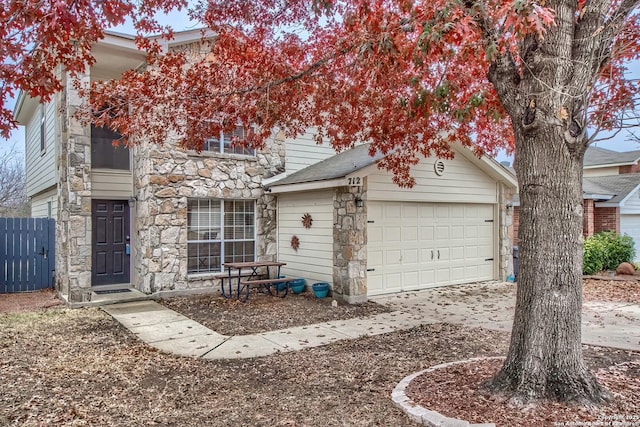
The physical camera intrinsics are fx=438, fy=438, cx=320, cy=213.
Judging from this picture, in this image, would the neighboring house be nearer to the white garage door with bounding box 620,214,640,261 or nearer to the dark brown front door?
the white garage door with bounding box 620,214,640,261

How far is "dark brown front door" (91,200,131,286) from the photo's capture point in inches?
397

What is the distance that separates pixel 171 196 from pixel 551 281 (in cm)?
783

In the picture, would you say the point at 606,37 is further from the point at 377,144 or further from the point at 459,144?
the point at 459,144

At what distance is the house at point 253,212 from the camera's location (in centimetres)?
888

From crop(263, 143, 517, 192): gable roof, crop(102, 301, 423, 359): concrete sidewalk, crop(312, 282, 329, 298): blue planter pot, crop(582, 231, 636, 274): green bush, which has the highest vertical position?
crop(263, 143, 517, 192): gable roof

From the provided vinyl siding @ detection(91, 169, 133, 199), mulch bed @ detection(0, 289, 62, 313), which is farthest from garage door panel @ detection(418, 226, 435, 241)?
mulch bed @ detection(0, 289, 62, 313)

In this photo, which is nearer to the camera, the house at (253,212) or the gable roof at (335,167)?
the house at (253,212)

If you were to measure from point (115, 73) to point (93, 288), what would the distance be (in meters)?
5.04

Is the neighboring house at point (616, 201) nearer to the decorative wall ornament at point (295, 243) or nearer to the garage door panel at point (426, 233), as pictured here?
the garage door panel at point (426, 233)

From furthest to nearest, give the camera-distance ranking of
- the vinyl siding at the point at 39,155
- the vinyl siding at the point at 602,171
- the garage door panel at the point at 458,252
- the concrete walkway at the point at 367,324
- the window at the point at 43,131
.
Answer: the vinyl siding at the point at 602,171
the window at the point at 43,131
the vinyl siding at the point at 39,155
the garage door panel at the point at 458,252
the concrete walkway at the point at 367,324

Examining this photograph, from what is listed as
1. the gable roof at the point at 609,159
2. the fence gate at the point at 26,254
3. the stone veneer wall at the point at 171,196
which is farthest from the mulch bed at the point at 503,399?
the gable roof at the point at 609,159

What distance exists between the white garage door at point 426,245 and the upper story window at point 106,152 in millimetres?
5950

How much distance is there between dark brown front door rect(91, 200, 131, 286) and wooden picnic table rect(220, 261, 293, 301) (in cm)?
254

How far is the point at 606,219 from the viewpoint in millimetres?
16234
